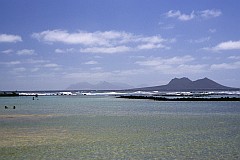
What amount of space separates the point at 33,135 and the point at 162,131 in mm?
12503

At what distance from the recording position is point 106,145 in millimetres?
26688

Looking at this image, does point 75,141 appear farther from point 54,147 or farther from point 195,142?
point 195,142

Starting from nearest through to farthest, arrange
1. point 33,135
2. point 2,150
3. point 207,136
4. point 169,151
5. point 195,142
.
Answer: point 169,151 < point 2,150 < point 195,142 < point 207,136 < point 33,135

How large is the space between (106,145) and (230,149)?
9003mm

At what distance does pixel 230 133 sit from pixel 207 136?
302 cm

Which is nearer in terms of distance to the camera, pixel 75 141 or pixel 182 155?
pixel 182 155

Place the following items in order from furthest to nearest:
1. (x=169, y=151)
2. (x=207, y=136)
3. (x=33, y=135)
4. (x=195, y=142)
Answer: (x=33, y=135) → (x=207, y=136) → (x=195, y=142) → (x=169, y=151)

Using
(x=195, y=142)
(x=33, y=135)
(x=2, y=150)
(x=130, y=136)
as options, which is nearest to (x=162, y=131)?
(x=130, y=136)

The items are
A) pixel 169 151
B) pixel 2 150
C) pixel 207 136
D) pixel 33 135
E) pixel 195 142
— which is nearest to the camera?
pixel 169 151

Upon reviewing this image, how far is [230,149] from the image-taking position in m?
24.0

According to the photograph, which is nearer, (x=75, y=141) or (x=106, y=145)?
(x=106, y=145)

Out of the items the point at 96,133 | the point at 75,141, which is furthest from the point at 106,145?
the point at 96,133

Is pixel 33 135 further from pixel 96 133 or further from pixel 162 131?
pixel 162 131

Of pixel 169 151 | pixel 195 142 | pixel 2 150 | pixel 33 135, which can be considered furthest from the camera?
pixel 33 135
